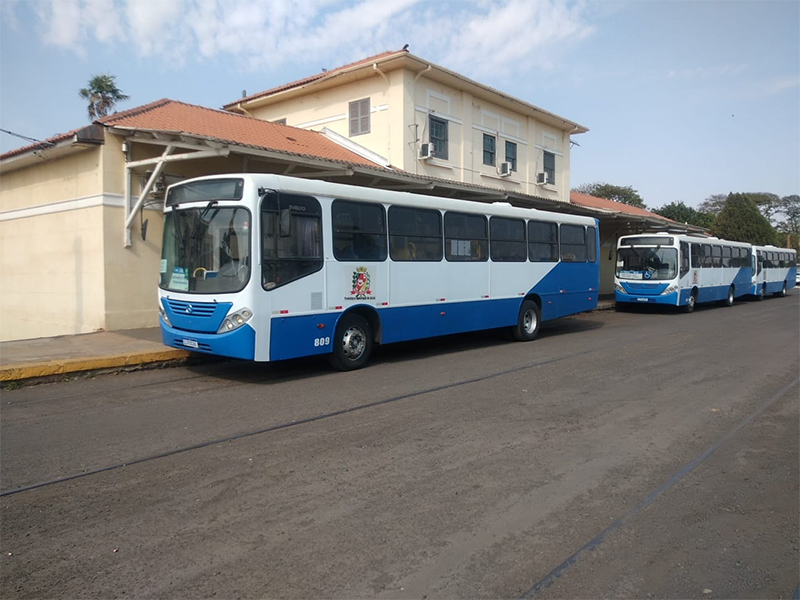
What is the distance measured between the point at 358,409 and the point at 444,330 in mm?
4847

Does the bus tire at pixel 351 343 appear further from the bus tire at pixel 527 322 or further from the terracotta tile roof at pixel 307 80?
the terracotta tile roof at pixel 307 80

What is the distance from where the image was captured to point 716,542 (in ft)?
13.7

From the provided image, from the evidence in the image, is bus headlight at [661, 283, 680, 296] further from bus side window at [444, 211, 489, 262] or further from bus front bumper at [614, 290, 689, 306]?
bus side window at [444, 211, 489, 262]

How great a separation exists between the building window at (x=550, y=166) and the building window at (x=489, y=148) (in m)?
3.96

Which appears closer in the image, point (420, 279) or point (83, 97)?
point (420, 279)

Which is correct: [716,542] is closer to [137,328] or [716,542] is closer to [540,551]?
[540,551]

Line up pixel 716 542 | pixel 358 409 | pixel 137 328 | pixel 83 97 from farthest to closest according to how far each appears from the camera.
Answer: pixel 83 97
pixel 137 328
pixel 358 409
pixel 716 542

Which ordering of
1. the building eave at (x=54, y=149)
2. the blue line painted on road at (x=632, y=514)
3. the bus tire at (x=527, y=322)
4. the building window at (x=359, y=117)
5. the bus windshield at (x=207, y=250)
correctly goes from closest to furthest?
the blue line painted on road at (x=632, y=514), the bus windshield at (x=207, y=250), the building eave at (x=54, y=149), the bus tire at (x=527, y=322), the building window at (x=359, y=117)

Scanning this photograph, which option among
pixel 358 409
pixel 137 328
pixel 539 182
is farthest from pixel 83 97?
pixel 358 409

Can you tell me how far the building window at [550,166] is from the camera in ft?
92.5

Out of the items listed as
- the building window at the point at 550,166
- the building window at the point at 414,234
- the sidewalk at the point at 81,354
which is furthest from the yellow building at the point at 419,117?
the sidewalk at the point at 81,354

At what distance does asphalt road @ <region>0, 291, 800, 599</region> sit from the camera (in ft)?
12.0

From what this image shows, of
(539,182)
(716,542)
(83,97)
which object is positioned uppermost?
(83,97)

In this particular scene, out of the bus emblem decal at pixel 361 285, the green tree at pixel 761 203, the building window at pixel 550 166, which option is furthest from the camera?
the green tree at pixel 761 203
